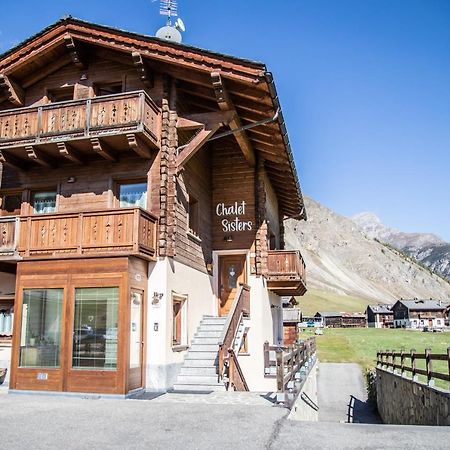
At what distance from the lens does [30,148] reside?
532 inches

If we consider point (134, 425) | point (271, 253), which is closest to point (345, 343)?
point (271, 253)

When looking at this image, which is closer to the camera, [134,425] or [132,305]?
[134,425]

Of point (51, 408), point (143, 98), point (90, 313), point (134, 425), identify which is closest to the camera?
point (134, 425)

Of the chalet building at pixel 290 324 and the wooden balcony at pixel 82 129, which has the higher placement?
the wooden balcony at pixel 82 129

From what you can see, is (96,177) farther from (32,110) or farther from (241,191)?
(241,191)

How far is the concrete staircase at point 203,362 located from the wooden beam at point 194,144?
5.11 metres

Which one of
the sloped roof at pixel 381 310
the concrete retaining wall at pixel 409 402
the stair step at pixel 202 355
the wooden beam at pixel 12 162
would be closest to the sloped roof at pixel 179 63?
the wooden beam at pixel 12 162

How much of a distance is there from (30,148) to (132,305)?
16.8ft

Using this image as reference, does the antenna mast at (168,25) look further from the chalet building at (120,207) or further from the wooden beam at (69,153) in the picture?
the wooden beam at (69,153)

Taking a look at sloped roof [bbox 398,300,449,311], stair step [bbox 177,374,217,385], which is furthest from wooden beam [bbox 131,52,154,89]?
sloped roof [bbox 398,300,449,311]

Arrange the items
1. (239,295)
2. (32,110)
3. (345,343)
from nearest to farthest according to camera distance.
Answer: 1. (32,110)
2. (239,295)
3. (345,343)

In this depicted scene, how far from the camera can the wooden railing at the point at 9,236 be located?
1270 centimetres

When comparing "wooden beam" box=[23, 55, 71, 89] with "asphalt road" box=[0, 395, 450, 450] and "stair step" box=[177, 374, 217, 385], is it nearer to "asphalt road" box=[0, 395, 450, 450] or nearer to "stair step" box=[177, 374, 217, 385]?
"stair step" box=[177, 374, 217, 385]

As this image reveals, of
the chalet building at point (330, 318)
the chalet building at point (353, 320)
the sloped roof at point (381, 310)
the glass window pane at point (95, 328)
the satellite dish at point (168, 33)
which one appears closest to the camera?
the glass window pane at point (95, 328)
